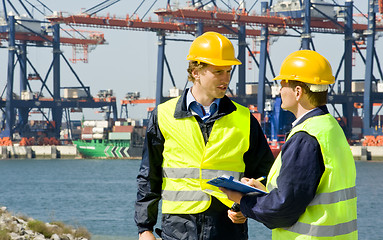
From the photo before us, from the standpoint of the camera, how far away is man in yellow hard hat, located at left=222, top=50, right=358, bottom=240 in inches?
102

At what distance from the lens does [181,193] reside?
3.27 metres

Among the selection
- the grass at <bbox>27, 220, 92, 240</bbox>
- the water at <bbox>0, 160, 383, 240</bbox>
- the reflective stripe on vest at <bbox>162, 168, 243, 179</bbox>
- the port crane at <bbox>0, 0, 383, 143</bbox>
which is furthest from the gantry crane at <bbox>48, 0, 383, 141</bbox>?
the reflective stripe on vest at <bbox>162, 168, 243, 179</bbox>

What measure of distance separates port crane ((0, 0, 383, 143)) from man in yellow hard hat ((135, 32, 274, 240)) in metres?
50.6

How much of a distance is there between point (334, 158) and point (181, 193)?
851mm

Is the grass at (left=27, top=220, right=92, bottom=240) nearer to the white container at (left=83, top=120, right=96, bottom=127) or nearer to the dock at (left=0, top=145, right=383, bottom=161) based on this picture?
the dock at (left=0, top=145, right=383, bottom=161)

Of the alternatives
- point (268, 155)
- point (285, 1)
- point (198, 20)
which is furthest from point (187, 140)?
point (285, 1)

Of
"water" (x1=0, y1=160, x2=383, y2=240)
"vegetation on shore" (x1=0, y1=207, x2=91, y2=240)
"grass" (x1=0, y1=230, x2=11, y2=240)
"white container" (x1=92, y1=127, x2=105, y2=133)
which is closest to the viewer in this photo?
"grass" (x1=0, y1=230, x2=11, y2=240)

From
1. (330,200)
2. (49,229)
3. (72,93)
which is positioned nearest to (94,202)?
(49,229)

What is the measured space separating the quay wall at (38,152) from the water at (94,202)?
2440 centimetres

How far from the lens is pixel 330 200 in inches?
103

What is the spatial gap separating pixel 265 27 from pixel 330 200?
58246 millimetres

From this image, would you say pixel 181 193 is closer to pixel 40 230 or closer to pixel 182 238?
pixel 182 238

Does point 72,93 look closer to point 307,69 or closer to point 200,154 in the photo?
point 200,154

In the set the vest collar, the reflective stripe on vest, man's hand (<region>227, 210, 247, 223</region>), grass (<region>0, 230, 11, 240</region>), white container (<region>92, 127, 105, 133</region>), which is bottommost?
white container (<region>92, 127, 105, 133</region>)
